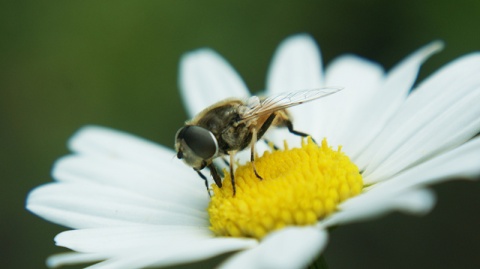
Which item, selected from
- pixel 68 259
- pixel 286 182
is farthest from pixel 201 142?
pixel 68 259

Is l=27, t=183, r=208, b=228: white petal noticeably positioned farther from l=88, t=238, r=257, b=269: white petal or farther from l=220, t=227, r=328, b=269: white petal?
l=220, t=227, r=328, b=269: white petal

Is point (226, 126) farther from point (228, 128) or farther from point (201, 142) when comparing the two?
point (201, 142)

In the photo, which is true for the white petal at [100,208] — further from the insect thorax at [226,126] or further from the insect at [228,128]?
the insect thorax at [226,126]

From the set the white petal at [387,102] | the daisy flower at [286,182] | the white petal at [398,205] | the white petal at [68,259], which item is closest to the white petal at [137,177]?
the daisy flower at [286,182]

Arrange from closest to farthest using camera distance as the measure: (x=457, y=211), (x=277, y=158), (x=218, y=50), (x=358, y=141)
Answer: (x=277, y=158), (x=358, y=141), (x=457, y=211), (x=218, y=50)

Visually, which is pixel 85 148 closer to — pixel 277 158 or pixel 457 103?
pixel 277 158

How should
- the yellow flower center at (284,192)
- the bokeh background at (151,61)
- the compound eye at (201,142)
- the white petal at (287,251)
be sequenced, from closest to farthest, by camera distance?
the white petal at (287,251) < the yellow flower center at (284,192) < the compound eye at (201,142) < the bokeh background at (151,61)

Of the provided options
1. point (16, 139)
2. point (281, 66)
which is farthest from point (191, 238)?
point (16, 139)
